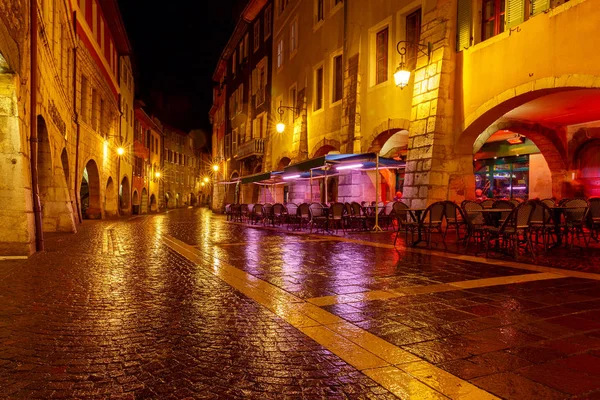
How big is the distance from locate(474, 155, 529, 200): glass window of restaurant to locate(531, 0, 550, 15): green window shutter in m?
7.34

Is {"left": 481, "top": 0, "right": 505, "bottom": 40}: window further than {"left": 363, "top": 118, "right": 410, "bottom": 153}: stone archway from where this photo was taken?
No

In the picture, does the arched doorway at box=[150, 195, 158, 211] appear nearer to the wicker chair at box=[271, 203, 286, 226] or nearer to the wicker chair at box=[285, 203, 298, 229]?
the wicker chair at box=[271, 203, 286, 226]

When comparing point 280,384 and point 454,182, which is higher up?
point 454,182

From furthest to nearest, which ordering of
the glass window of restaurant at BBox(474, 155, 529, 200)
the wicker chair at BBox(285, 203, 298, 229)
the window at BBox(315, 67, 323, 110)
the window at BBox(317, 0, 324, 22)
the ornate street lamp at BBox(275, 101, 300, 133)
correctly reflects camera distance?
the ornate street lamp at BBox(275, 101, 300, 133)
the window at BBox(315, 67, 323, 110)
the window at BBox(317, 0, 324, 22)
the glass window of restaurant at BBox(474, 155, 529, 200)
the wicker chair at BBox(285, 203, 298, 229)

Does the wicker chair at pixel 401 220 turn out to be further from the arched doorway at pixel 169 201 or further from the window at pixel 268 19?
the arched doorway at pixel 169 201

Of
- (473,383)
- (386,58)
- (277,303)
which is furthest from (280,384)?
(386,58)

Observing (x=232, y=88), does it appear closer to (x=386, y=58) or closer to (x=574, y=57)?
(x=386, y=58)

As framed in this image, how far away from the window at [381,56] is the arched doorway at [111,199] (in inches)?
651

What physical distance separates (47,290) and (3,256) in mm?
3251

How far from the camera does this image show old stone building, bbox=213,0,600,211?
988 centimetres

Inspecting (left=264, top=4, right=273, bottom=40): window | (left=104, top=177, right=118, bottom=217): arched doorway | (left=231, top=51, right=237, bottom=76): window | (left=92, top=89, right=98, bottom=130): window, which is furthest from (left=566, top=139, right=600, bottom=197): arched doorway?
→ (left=231, top=51, right=237, bottom=76): window

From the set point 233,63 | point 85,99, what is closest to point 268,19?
point 233,63

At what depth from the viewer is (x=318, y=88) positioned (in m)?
20.8

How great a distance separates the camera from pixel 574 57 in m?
8.98
